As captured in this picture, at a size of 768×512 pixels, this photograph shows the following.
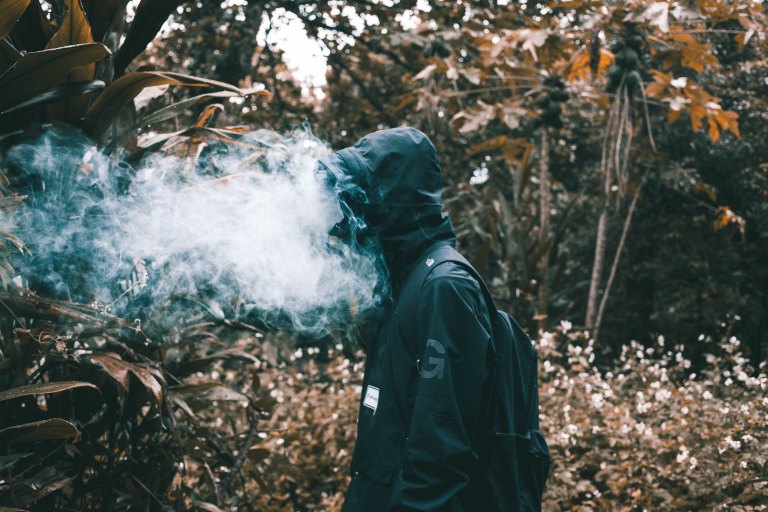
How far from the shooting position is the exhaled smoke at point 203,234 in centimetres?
204

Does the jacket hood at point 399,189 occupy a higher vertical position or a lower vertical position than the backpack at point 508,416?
higher

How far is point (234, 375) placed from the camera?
5.86 meters

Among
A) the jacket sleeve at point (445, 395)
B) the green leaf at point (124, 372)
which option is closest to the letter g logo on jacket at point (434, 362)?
the jacket sleeve at point (445, 395)

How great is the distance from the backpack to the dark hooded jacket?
0.11 feet

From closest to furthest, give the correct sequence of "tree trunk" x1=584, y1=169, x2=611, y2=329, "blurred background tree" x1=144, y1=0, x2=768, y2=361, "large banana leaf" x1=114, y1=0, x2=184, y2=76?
"large banana leaf" x1=114, y1=0, x2=184, y2=76 → "blurred background tree" x1=144, y1=0, x2=768, y2=361 → "tree trunk" x1=584, y1=169, x2=611, y2=329

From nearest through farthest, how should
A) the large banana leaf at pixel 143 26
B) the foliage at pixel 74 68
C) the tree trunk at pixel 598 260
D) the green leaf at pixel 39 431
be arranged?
the green leaf at pixel 39 431 → the foliage at pixel 74 68 → the large banana leaf at pixel 143 26 → the tree trunk at pixel 598 260

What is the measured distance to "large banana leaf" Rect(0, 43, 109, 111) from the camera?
1770 millimetres

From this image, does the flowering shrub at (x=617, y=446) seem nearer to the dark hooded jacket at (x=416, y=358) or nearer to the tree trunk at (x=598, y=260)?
the tree trunk at (x=598, y=260)

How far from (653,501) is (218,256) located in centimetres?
244

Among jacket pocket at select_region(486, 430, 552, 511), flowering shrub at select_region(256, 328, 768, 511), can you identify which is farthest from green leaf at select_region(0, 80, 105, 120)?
flowering shrub at select_region(256, 328, 768, 511)

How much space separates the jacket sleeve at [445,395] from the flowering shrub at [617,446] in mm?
1457

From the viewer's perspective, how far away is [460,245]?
7504mm

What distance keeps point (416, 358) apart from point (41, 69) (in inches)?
51.6

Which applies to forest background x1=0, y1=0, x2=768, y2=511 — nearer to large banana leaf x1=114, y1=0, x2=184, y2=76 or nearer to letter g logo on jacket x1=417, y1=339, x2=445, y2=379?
large banana leaf x1=114, y1=0, x2=184, y2=76
